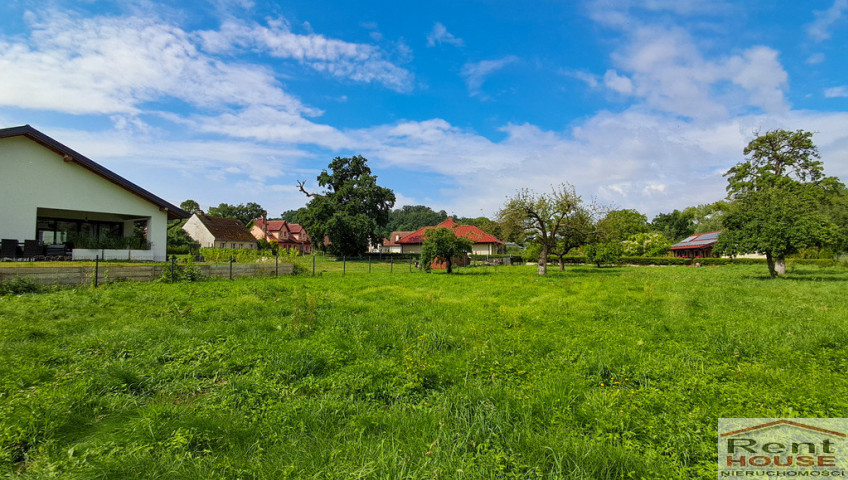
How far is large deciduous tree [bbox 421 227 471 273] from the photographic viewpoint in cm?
2273

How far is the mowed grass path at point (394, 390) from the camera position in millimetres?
2818

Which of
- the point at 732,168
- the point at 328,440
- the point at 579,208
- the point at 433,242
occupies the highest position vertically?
the point at 732,168

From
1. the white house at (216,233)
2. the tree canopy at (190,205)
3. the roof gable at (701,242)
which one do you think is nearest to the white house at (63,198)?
the white house at (216,233)

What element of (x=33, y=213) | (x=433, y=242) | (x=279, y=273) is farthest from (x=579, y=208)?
(x=33, y=213)

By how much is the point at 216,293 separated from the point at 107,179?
13.7m

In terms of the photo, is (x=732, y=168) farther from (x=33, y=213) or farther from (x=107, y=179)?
(x=33, y=213)

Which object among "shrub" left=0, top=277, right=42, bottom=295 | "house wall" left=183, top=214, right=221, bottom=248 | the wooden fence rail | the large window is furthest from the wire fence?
"house wall" left=183, top=214, right=221, bottom=248

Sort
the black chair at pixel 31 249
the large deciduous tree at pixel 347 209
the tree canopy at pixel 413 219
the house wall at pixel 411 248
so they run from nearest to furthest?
the black chair at pixel 31 249
the large deciduous tree at pixel 347 209
the house wall at pixel 411 248
the tree canopy at pixel 413 219

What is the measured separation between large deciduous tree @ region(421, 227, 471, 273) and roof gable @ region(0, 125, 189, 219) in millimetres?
15134

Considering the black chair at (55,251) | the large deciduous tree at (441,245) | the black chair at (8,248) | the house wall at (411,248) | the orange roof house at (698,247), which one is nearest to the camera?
the black chair at (8,248)

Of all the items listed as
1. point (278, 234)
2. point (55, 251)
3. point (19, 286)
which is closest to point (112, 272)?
point (19, 286)

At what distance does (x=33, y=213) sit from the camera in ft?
55.0

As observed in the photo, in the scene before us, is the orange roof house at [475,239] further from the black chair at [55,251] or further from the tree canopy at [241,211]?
the tree canopy at [241,211]

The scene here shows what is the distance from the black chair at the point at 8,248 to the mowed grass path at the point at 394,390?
10.7 metres
